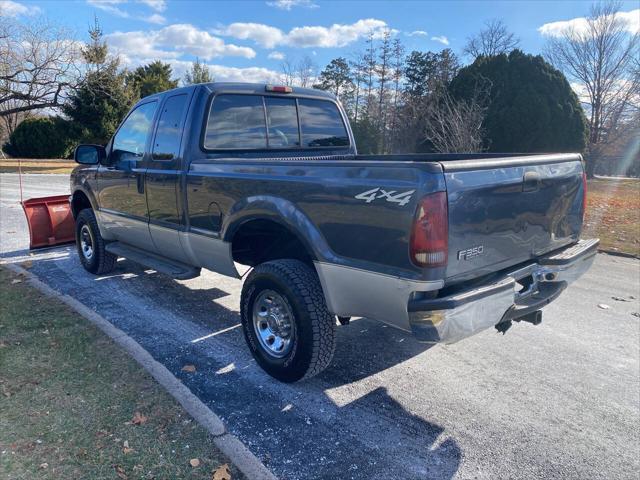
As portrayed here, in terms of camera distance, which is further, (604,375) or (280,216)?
(604,375)

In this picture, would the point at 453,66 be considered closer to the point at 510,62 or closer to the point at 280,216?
the point at 510,62

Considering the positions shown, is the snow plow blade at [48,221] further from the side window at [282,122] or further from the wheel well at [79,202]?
the side window at [282,122]

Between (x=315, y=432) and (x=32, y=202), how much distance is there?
629 cm

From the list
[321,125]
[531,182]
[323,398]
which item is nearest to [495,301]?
[531,182]

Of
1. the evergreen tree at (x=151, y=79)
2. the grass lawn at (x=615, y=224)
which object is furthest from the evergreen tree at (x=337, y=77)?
the grass lawn at (x=615, y=224)

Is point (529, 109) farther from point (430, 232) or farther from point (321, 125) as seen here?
point (430, 232)

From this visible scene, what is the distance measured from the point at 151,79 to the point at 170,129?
119 feet

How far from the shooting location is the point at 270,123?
4.71 meters

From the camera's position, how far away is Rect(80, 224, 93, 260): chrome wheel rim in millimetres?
6277

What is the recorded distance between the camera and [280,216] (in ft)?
11.1

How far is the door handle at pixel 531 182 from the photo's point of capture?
10.4ft

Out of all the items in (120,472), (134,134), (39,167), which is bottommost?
(120,472)

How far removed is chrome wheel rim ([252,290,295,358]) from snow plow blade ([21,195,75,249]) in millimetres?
4974

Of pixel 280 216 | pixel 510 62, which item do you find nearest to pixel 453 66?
pixel 510 62
